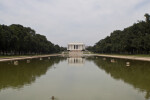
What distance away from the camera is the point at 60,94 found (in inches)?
432

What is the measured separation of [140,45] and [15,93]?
56.5m

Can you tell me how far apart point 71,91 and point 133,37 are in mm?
63436

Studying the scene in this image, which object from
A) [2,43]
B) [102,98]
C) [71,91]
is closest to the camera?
[102,98]

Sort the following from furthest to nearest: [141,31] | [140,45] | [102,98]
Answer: [141,31] → [140,45] → [102,98]

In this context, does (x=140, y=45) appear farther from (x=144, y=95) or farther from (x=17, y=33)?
(x=144, y=95)

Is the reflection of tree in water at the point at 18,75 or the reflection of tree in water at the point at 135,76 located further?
the reflection of tree in water at the point at 18,75

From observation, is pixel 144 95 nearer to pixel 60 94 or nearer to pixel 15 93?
pixel 60 94

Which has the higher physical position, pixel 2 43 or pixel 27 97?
pixel 2 43

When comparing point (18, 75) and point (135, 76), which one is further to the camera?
point (18, 75)

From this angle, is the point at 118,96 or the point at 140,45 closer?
the point at 118,96

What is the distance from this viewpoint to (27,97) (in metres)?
10.2

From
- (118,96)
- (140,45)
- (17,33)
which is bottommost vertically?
(118,96)

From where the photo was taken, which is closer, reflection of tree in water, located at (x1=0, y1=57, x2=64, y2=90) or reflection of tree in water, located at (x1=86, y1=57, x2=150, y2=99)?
reflection of tree in water, located at (x1=86, y1=57, x2=150, y2=99)

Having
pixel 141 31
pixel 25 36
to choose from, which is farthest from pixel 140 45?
pixel 25 36
